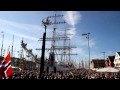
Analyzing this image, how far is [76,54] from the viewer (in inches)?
3533
